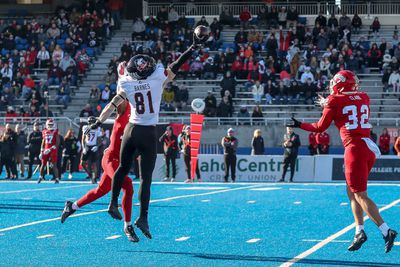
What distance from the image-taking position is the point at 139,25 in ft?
141

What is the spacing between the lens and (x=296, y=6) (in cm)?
4475

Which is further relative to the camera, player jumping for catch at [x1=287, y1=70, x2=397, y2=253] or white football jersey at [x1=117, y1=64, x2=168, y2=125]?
white football jersey at [x1=117, y1=64, x2=168, y2=125]

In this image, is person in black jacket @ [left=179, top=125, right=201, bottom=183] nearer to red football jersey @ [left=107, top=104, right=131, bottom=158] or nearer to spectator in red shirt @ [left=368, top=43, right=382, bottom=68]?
spectator in red shirt @ [left=368, top=43, right=382, bottom=68]

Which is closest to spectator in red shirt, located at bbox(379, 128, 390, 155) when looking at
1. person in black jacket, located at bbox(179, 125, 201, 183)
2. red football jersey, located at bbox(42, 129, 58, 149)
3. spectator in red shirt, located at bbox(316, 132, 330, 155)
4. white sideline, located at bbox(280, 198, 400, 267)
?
spectator in red shirt, located at bbox(316, 132, 330, 155)

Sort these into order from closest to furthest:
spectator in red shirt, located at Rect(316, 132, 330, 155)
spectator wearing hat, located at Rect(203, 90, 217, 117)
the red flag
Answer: the red flag < spectator in red shirt, located at Rect(316, 132, 330, 155) < spectator wearing hat, located at Rect(203, 90, 217, 117)

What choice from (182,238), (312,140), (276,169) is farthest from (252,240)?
(312,140)

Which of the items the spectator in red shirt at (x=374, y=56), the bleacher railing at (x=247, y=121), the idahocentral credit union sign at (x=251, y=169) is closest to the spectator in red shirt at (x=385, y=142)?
the idahocentral credit union sign at (x=251, y=169)

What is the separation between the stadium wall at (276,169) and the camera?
2972 centimetres

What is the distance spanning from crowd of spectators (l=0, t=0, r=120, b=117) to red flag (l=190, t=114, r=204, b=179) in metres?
10.2

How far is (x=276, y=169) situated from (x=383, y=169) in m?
3.24

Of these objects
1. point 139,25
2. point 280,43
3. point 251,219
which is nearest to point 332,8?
point 280,43

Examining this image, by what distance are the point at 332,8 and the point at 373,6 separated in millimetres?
1829

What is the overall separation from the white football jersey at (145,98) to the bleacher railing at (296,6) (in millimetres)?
33263

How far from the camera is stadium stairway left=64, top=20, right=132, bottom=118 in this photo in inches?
1534
